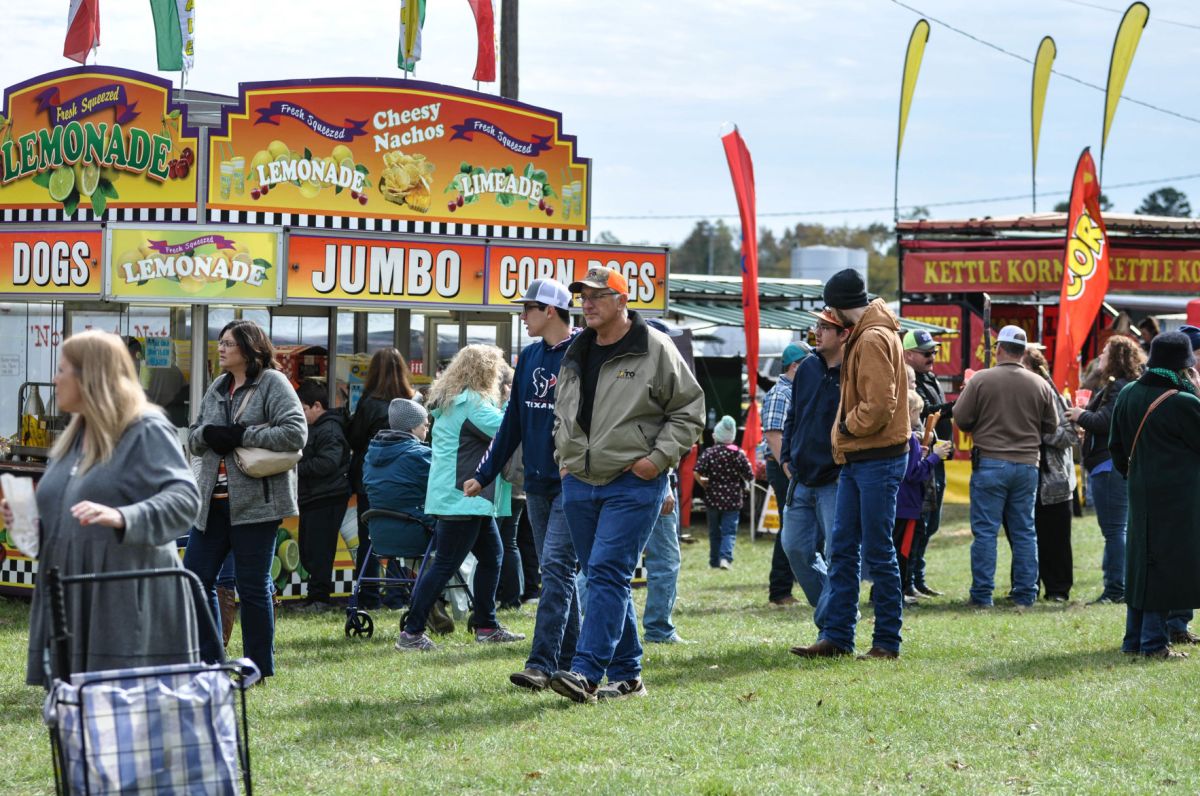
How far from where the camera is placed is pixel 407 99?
11.8 m

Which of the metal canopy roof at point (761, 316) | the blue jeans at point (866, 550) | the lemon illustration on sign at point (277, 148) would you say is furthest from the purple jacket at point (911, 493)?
the metal canopy roof at point (761, 316)

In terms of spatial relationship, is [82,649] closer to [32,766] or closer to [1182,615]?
[32,766]

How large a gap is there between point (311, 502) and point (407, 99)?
11.8 ft

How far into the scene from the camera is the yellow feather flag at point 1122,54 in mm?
19484

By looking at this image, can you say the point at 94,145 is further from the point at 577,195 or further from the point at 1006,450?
the point at 1006,450

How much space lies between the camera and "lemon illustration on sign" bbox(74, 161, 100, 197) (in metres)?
11.3

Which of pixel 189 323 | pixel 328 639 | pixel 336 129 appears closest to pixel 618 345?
pixel 328 639

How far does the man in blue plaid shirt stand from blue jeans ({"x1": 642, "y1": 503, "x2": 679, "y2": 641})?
0.73 m

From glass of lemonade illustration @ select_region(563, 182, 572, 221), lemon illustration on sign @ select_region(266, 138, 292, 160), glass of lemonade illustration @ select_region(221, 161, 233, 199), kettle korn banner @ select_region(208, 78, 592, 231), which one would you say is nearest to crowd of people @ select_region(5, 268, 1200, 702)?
glass of lemonade illustration @ select_region(221, 161, 233, 199)

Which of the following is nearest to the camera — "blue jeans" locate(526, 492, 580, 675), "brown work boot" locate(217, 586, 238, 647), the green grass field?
the green grass field

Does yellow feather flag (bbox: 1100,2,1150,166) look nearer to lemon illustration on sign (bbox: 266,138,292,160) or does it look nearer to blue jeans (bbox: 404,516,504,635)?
lemon illustration on sign (bbox: 266,138,292,160)

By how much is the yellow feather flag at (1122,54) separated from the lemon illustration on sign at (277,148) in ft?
39.9

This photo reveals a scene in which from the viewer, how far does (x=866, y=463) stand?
24.2 feet

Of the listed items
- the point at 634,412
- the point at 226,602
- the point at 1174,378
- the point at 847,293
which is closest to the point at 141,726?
the point at 634,412
